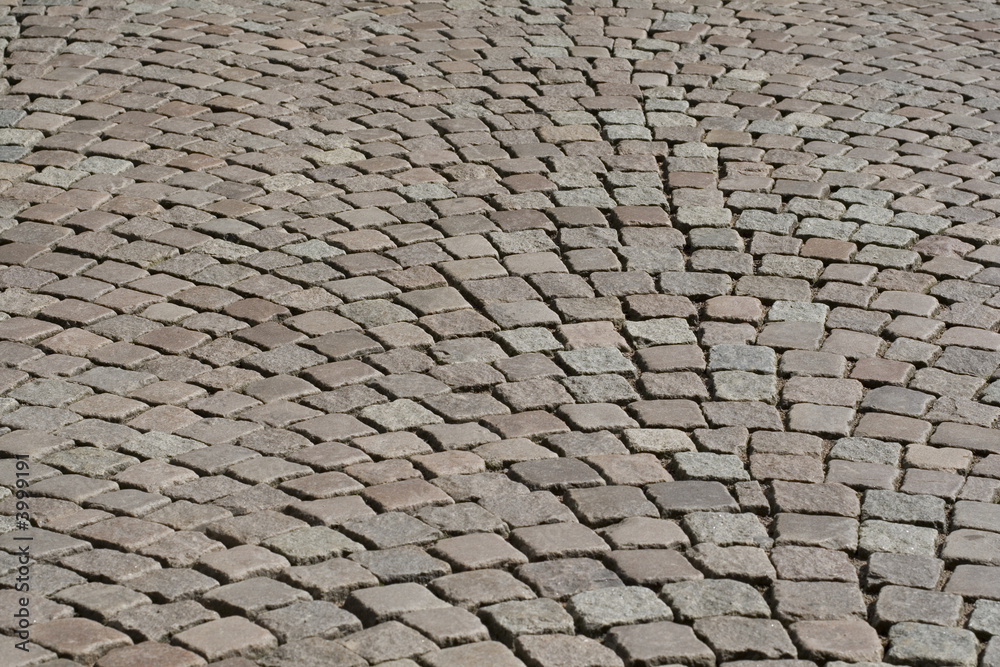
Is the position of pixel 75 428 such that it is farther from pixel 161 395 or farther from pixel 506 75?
pixel 506 75

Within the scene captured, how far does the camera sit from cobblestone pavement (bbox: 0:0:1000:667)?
3.57 metres

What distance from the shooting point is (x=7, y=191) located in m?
5.99

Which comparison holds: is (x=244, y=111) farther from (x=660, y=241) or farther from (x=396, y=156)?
(x=660, y=241)

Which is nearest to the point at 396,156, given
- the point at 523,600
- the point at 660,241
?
the point at 660,241

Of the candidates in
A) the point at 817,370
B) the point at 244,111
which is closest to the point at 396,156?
the point at 244,111

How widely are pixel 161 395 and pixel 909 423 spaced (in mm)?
2546

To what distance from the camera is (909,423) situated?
455 centimetres

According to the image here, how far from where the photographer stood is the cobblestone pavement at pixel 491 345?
Result: 3574mm

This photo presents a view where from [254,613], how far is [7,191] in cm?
327

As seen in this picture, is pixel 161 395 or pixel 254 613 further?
pixel 161 395

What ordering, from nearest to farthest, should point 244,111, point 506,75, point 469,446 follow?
point 469,446 < point 244,111 < point 506,75

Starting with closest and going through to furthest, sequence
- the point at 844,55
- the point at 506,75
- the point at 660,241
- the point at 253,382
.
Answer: the point at 253,382 → the point at 660,241 → the point at 506,75 → the point at 844,55

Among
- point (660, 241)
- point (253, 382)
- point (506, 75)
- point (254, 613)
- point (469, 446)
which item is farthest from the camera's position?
point (506, 75)

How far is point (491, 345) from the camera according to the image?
16.2 feet
